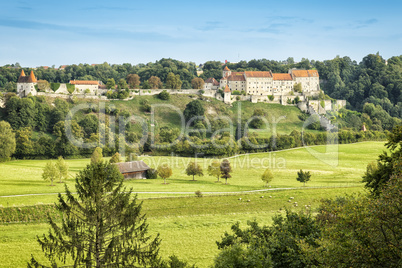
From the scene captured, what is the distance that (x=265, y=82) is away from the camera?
101 metres

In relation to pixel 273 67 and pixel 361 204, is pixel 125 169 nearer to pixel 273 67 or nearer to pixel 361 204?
pixel 361 204

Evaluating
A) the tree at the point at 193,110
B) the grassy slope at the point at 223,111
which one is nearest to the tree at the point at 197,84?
the grassy slope at the point at 223,111

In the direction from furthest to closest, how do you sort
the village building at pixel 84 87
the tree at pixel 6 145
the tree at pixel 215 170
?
the village building at pixel 84 87
the tree at pixel 6 145
the tree at pixel 215 170

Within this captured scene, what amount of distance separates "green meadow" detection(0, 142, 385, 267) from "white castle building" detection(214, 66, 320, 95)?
41.2 meters

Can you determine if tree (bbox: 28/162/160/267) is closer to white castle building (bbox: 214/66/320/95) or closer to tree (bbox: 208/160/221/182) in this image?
tree (bbox: 208/160/221/182)

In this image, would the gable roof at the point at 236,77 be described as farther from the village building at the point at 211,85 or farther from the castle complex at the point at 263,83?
the village building at the point at 211,85

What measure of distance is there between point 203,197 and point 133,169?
11.7m

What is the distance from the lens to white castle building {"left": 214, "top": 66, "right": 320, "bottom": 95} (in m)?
100

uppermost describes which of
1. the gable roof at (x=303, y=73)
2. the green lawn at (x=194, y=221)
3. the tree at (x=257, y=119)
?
the gable roof at (x=303, y=73)

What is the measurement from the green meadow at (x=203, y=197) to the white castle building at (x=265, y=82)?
4121 cm

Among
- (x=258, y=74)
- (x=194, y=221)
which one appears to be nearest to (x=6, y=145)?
(x=194, y=221)

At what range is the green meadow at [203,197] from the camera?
24219 millimetres

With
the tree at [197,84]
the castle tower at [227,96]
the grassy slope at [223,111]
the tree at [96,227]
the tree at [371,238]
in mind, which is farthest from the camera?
the tree at [197,84]

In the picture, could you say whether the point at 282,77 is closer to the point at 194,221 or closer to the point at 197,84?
the point at 197,84
